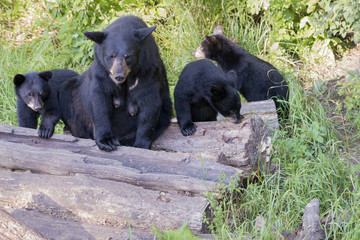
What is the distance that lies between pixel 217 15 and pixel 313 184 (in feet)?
15.5

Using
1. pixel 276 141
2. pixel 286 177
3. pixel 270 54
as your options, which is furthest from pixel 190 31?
pixel 286 177

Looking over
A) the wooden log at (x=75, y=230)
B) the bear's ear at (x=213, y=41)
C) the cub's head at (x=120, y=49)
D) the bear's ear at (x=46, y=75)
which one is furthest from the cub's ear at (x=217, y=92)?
the bear's ear at (x=213, y=41)

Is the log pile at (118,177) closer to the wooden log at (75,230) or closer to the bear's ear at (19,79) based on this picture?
the wooden log at (75,230)

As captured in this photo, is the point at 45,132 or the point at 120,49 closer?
the point at 120,49

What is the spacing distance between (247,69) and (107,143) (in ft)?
10.5

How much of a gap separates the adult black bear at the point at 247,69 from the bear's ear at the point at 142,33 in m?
2.61

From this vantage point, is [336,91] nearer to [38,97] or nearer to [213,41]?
[213,41]

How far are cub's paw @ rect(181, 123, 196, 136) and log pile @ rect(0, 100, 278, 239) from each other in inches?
2.6

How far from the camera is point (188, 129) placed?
5109 mm

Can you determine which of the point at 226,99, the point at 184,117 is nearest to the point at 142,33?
the point at 184,117

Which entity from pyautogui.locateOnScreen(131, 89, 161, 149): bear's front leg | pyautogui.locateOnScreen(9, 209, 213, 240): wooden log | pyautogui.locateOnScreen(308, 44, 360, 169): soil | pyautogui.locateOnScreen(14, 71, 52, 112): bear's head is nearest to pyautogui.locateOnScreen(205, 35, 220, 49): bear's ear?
pyautogui.locateOnScreen(308, 44, 360, 169): soil

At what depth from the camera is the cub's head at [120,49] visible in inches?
180

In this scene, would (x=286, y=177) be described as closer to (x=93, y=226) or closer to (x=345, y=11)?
(x=93, y=226)

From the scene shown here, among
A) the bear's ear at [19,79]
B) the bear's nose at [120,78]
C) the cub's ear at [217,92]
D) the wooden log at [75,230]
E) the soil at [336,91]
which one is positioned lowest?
the soil at [336,91]
